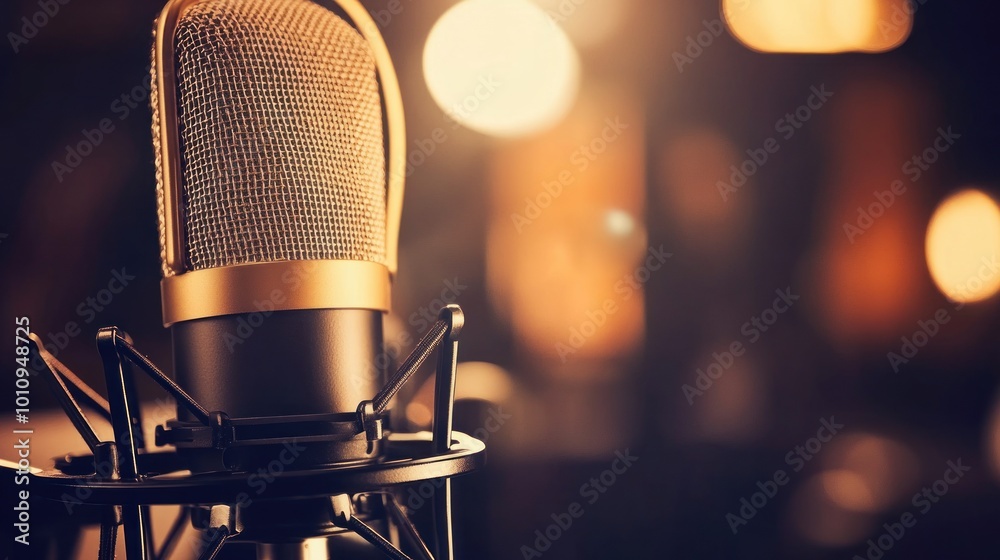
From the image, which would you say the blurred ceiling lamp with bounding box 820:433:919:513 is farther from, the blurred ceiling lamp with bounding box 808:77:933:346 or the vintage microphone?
the vintage microphone

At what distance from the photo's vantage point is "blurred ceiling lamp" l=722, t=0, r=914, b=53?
1351 millimetres

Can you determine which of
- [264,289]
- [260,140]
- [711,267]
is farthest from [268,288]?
Result: [711,267]

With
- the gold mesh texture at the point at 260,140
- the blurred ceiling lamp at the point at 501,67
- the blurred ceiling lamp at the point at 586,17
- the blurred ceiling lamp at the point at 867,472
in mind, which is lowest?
the blurred ceiling lamp at the point at 867,472

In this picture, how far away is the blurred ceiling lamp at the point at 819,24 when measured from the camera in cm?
135

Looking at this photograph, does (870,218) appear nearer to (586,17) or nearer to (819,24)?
(819,24)

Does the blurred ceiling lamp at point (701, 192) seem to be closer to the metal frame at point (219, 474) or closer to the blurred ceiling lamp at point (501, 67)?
the blurred ceiling lamp at point (501, 67)

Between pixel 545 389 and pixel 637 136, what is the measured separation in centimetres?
45

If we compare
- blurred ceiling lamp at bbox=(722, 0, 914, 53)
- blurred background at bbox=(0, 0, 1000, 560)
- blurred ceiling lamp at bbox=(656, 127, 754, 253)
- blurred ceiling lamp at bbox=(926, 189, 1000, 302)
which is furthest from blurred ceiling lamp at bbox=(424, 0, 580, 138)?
blurred ceiling lamp at bbox=(926, 189, 1000, 302)

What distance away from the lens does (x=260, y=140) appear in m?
0.77

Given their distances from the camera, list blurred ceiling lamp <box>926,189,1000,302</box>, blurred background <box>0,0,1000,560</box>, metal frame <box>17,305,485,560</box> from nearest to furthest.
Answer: metal frame <box>17,305,485,560</box> → blurred background <box>0,0,1000,560</box> → blurred ceiling lamp <box>926,189,1000,302</box>

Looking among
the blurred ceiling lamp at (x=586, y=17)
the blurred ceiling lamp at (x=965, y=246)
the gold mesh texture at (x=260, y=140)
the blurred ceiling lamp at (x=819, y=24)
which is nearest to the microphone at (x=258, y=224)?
the gold mesh texture at (x=260, y=140)

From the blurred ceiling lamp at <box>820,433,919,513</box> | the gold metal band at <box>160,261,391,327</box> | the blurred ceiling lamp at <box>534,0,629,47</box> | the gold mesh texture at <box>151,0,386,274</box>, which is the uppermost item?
the blurred ceiling lamp at <box>534,0,629,47</box>

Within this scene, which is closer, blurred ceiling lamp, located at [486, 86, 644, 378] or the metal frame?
the metal frame

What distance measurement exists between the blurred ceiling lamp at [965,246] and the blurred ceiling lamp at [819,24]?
30 centimetres
